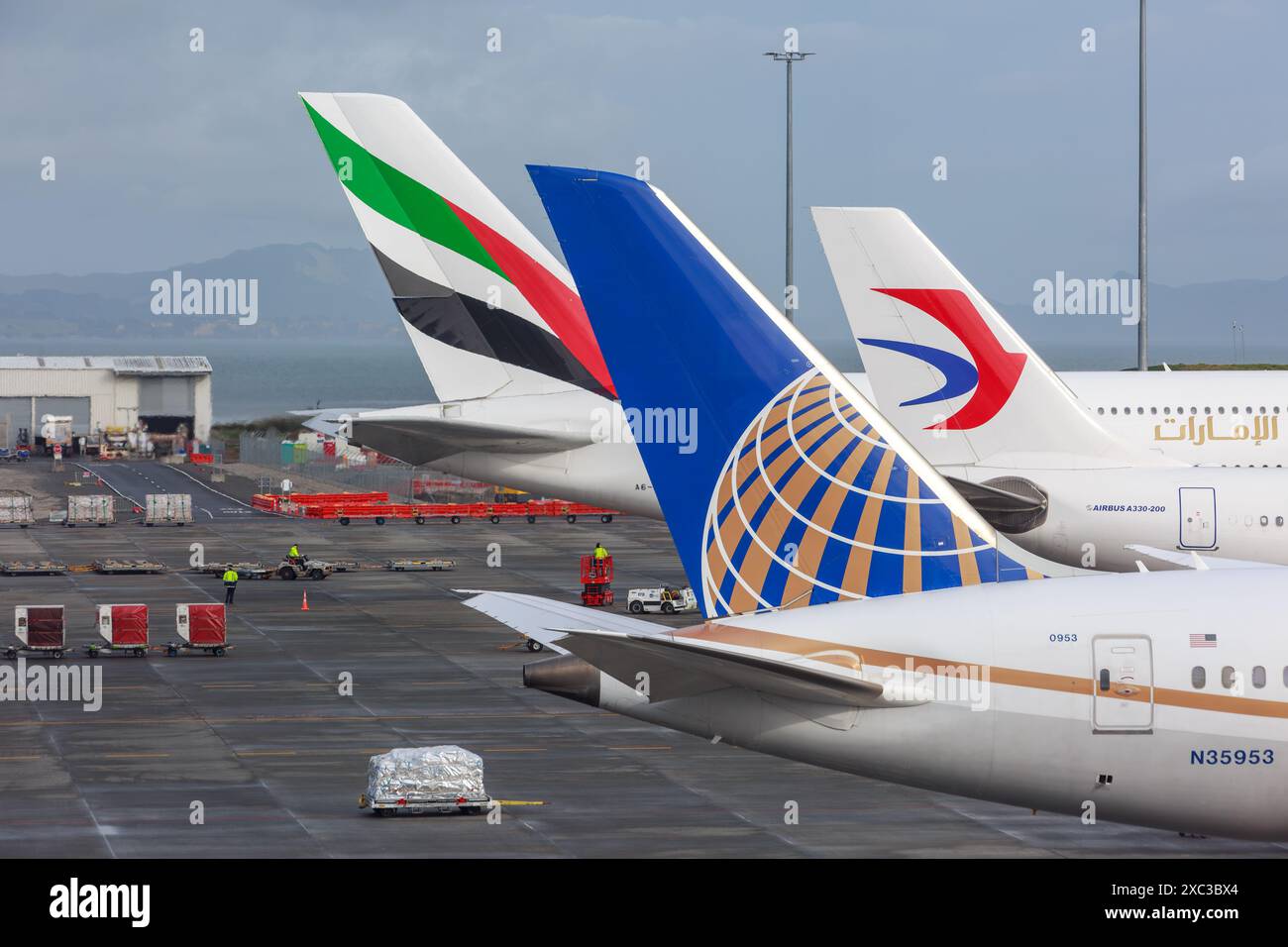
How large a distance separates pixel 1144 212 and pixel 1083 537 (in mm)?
29204

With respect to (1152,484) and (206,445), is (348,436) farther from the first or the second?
(206,445)

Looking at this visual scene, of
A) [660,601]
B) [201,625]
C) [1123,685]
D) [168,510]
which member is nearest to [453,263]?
[201,625]

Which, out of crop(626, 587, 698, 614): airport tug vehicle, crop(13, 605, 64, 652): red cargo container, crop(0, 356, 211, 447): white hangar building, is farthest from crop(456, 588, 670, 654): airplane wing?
crop(0, 356, 211, 447): white hangar building

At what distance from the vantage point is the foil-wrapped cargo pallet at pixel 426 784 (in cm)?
2873

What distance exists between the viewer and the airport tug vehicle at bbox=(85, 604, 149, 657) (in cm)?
4797

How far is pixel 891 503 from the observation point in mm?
19062

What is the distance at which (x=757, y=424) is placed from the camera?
19.1 metres

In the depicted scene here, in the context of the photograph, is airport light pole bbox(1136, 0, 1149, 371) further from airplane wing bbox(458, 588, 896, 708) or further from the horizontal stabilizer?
airplane wing bbox(458, 588, 896, 708)

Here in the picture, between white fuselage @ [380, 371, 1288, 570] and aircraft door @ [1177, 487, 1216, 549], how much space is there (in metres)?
0.02

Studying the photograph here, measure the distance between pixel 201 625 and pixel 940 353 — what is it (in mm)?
22746

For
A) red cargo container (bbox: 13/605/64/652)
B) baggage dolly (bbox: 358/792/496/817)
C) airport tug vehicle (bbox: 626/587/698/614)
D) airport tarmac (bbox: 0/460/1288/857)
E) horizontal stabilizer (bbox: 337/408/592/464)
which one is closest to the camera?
airport tarmac (bbox: 0/460/1288/857)

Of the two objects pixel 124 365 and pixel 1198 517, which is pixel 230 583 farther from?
pixel 124 365
